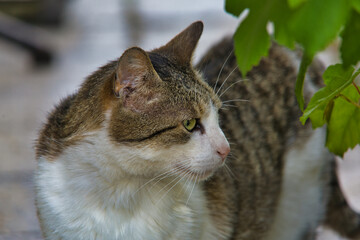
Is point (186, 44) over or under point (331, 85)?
over

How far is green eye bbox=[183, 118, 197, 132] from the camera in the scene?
7.28 feet

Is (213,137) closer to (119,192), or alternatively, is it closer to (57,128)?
(119,192)

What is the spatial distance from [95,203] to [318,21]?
1.48 meters

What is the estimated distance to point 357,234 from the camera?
3.30 metres

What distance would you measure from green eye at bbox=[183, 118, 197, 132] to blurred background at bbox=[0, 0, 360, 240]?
5.06 ft

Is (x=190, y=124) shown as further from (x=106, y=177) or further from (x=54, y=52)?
(x=54, y=52)

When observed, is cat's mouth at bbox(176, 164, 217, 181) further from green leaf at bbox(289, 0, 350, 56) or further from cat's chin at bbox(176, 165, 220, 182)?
green leaf at bbox(289, 0, 350, 56)

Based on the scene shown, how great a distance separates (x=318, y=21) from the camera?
3.48 feet

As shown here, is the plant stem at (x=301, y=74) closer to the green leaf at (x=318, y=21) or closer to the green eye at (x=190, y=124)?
the green leaf at (x=318, y=21)

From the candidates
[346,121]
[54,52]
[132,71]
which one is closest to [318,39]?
[346,121]

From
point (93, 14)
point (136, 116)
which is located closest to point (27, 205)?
point (136, 116)

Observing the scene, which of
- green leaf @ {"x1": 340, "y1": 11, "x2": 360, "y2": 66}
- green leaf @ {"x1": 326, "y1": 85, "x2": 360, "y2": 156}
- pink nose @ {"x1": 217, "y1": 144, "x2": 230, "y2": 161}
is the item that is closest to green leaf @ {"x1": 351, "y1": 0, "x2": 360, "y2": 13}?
green leaf @ {"x1": 340, "y1": 11, "x2": 360, "y2": 66}

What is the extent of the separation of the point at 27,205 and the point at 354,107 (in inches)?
110

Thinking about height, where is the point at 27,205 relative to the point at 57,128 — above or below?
below
